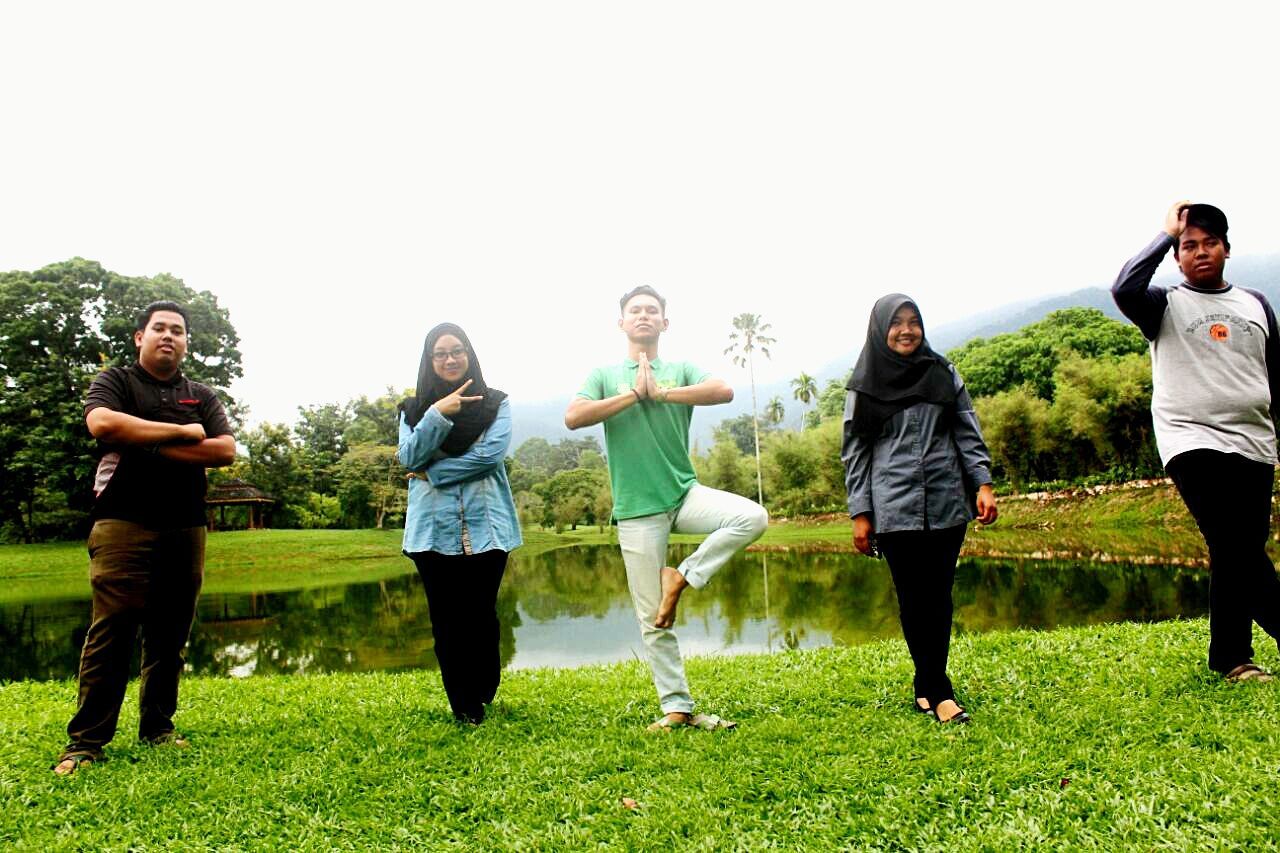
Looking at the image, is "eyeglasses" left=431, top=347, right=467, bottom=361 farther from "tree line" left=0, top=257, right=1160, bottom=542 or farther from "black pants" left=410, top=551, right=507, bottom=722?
"tree line" left=0, top=257, right=1160, bottom=542

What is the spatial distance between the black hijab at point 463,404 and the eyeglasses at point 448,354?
3 cm

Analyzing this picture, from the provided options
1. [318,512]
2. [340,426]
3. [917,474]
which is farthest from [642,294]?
[340,426]

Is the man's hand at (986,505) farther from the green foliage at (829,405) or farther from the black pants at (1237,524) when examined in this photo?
the green foliage at (829,405)

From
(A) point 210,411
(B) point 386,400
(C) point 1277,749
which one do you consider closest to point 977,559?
(C) point 1277,749

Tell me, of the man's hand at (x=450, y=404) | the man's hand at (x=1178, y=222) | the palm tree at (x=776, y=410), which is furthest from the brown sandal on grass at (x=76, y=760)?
the palm tree at (x=776, y=410)

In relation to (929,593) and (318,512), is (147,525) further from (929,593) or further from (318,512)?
(318,512)

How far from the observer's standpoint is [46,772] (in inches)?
133

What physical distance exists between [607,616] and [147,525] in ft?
38.1

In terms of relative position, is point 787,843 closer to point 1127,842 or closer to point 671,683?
point 1127,842

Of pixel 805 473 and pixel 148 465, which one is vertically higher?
pixel 148 465

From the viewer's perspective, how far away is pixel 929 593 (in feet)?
11.9

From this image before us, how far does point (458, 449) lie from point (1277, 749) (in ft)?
12.0

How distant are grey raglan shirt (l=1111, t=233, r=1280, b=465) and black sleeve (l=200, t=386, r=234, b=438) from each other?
174 inches

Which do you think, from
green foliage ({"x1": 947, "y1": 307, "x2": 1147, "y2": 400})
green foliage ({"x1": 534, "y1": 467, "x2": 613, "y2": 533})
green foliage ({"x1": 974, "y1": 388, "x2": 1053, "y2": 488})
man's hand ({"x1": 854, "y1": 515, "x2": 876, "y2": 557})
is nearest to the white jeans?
man's hand ({"x1": 854, "y1": 515, "x2": 876, "y2": 557})
